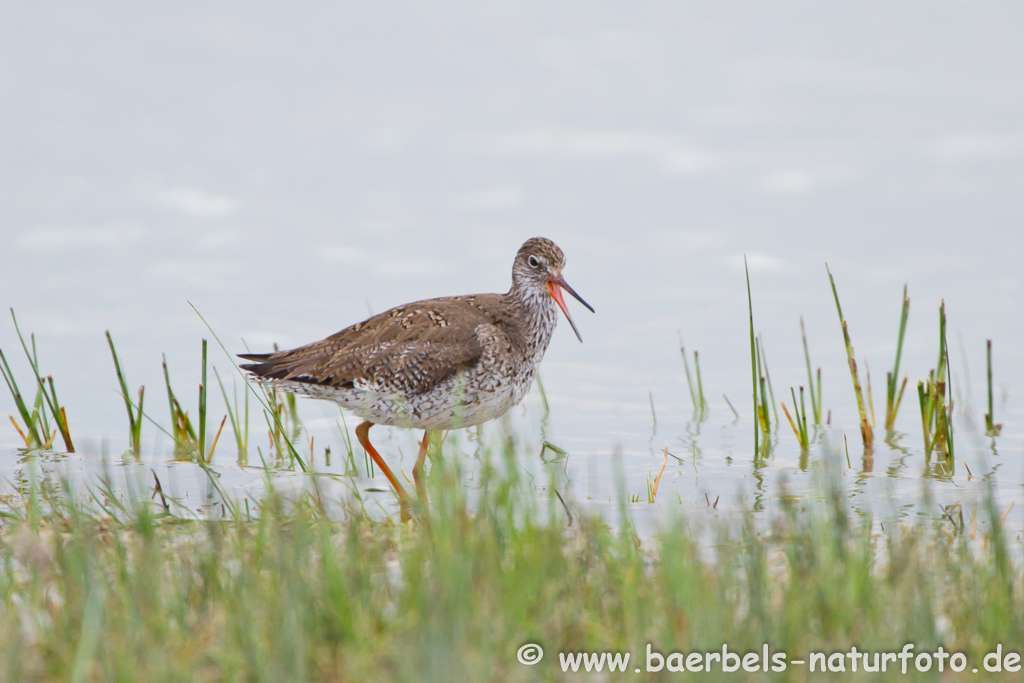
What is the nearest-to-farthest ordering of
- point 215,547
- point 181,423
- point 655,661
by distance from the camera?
point 655,661
point 215,547
point 181,423

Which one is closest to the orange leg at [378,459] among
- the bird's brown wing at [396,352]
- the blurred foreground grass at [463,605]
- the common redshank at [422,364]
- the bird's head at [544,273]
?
the common redshank at [422,364]

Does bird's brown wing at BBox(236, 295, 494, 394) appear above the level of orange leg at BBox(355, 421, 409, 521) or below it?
above

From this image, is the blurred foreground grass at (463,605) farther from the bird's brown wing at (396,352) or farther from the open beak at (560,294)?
the open beak at (560,294)

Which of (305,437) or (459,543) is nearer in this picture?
(459,543)

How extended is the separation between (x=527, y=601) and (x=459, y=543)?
1.20 feet

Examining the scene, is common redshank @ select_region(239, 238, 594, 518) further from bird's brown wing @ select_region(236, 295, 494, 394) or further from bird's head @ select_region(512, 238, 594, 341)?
bird's head @ select_region(512, 238, 594, 341)

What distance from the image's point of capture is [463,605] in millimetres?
3098

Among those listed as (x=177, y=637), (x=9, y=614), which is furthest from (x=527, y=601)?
(x=9, y=614)

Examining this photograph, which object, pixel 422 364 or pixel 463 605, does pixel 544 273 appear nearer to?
pixel 422 364

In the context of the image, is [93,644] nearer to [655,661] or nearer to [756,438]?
[655,661]

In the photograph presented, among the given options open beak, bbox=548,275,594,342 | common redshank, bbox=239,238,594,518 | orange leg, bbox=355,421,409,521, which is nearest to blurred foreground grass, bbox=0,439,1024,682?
orange leg, bbox=355,421,409,521

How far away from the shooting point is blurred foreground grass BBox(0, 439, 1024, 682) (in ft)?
9.73

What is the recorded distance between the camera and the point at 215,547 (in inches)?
146

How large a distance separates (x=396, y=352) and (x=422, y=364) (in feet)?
0.85
